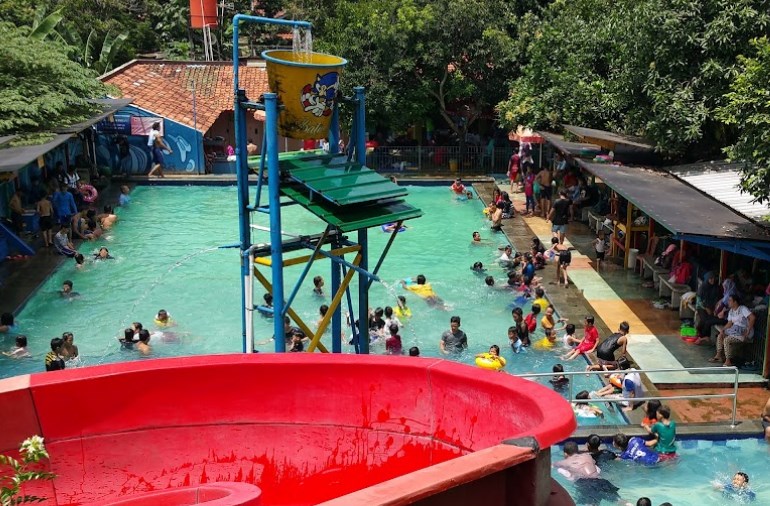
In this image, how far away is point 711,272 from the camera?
51.7 feet

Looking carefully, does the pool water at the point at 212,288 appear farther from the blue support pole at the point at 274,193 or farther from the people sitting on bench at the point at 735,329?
the blue support pole at the point at 274,193

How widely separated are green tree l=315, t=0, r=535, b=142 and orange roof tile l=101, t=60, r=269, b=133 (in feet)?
13.4

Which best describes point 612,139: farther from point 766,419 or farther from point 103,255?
point 103,255

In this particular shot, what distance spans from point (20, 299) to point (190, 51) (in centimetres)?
2769

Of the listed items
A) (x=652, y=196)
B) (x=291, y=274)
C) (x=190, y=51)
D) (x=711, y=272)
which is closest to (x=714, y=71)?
(x=652, y=196)

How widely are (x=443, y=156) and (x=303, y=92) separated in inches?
962

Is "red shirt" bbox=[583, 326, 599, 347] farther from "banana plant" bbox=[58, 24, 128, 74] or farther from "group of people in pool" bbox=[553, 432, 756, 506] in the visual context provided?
"banana plant" bbox=[58, 24, 128, 74]

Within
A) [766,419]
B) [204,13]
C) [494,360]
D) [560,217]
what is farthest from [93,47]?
[766,419]

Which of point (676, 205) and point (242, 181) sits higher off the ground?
point (242, 181)

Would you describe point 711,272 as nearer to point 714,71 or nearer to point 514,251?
point 714,71

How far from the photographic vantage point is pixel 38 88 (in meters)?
24.1

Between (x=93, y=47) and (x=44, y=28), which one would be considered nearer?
(x=44, y=28)

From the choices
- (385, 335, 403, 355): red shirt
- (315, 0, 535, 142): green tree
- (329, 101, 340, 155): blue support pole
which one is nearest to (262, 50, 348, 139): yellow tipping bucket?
(329, 101, 340, 155): blue support pole

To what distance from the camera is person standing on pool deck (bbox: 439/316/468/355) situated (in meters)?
15.9
